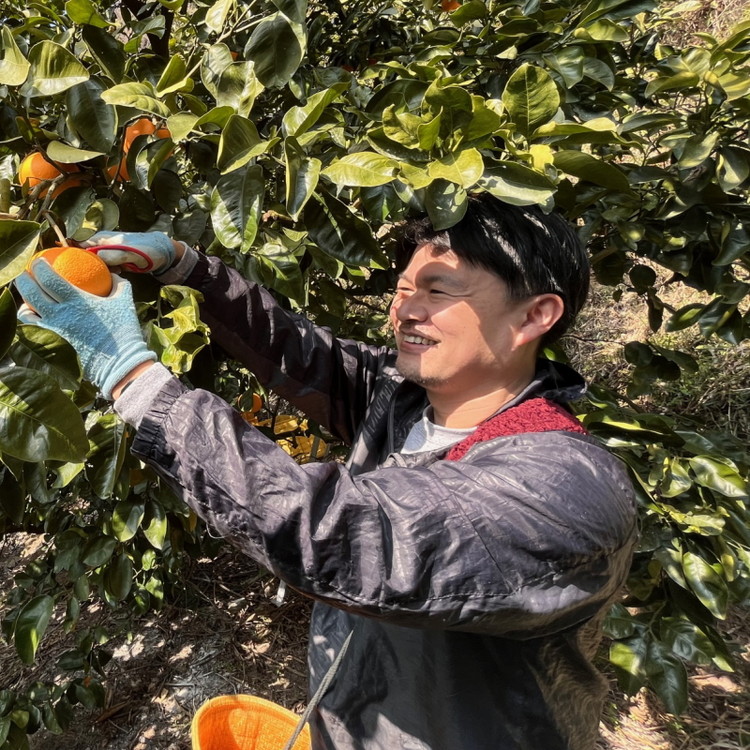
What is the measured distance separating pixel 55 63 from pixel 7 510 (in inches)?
27.9

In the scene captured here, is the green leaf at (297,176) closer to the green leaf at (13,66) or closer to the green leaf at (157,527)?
the green leaf at (13,66)

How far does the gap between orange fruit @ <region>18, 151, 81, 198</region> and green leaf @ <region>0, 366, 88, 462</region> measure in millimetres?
524

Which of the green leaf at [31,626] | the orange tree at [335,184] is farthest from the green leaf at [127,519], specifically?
the green leaf at [31,626]

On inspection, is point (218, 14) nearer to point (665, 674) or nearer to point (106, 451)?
point (106, 451)

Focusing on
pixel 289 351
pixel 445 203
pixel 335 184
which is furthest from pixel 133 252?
pixel 445 203

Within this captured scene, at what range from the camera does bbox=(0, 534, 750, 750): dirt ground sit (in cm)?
232

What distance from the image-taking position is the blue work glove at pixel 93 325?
3.04 feet

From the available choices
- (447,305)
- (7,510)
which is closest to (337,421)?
(447,305)

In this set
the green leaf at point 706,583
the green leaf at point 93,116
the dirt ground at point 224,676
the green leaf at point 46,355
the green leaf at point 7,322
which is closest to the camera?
the green leaf at point 7,322

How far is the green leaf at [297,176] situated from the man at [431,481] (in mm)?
295

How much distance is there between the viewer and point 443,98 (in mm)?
790

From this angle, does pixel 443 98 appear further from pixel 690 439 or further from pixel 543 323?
pixel 690 439

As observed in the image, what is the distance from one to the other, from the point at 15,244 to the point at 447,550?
627mm

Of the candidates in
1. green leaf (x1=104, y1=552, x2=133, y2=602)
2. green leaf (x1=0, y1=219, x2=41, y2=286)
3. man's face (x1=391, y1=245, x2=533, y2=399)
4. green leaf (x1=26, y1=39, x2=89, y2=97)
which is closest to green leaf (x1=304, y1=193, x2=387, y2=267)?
man's face (x1=391, y1=245, x2=533, y2=399)
